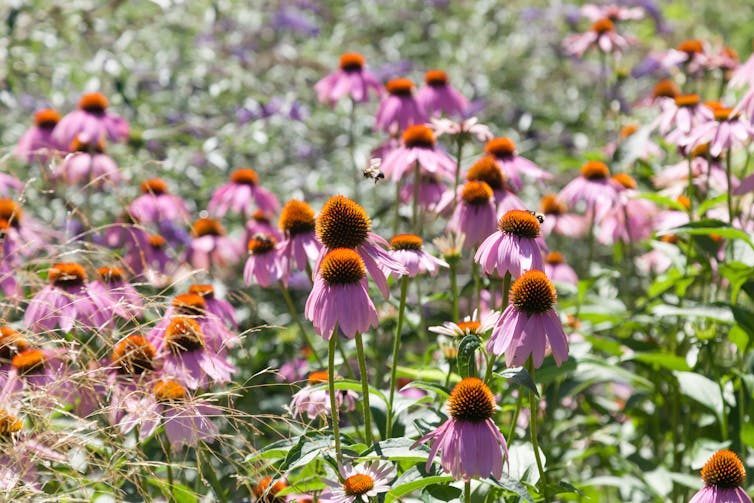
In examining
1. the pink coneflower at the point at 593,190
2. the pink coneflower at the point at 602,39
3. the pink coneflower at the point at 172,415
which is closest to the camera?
the pink coneflower at the point at 172,415

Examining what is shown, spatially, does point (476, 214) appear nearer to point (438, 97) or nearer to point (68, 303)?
point (68, 303)

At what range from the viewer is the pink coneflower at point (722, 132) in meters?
1.99

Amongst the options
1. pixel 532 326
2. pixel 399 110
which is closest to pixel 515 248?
pixel 532 326

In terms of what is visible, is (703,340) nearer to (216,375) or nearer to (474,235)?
(474,235)

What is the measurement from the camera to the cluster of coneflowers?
133 cm

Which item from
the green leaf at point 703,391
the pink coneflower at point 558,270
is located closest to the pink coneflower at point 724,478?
the green leaf at point 703,391

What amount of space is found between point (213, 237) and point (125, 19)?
1.47 metres

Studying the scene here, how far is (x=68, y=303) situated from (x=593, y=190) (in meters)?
1.23

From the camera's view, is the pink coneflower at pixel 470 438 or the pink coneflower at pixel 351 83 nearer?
the pink coneflower at pixel 470 438

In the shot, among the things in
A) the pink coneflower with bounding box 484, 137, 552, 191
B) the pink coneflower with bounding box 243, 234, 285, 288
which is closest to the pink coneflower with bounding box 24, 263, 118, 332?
the pink coneflower with bounding box 243, 234, 285, 288

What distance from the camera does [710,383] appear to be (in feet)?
6.41

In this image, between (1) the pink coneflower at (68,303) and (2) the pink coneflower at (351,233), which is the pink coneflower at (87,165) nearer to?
(1) the pink coneflower at (68,303)

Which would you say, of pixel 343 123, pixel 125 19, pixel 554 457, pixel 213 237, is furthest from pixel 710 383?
pixel 125 19

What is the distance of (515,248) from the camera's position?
1.45m
